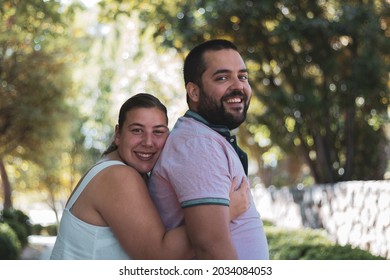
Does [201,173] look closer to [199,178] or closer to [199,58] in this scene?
[199,178]

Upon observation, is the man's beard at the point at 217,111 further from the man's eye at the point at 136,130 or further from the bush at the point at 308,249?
the bush at the point at 308,249

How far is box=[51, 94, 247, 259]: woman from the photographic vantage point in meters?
2.36

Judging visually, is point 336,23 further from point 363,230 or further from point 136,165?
point 136,165

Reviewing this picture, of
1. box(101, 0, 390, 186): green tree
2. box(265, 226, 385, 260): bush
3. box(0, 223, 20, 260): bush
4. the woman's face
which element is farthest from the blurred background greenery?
the woman's face

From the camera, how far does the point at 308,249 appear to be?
8695mm

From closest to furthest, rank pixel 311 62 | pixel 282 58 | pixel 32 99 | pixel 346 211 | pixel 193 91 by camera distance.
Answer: pixel 193 91
pixel 346 211
pixel 311 62
pixel 282 58
pixel 32 99

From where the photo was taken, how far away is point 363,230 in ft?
30.6

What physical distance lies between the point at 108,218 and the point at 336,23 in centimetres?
923

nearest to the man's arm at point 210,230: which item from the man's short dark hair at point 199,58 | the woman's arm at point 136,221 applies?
the woman's arm at point 136,221

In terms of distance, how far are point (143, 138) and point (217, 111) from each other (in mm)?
354

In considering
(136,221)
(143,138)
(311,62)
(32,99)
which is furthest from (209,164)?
(32,99)

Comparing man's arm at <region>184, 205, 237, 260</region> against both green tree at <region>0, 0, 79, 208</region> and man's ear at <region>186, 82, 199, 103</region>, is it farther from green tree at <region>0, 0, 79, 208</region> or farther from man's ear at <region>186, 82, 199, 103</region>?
green tree at <region>0, 0, 79, 208</region>

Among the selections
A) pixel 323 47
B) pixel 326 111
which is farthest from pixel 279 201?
pixel 323 47

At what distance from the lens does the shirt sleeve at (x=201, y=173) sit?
222 cm
